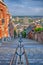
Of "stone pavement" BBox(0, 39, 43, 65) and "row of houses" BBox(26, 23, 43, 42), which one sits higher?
"stone pavement" BBox(0, 39, 43, 65)

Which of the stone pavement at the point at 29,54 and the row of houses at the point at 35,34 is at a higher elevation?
the stone pavement at the point at 29,54

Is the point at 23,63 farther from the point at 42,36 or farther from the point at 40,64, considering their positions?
the point at 42,36

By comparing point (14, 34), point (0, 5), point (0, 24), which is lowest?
point (14, 34)

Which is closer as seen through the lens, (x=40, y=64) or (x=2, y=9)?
(x=40, y=64)

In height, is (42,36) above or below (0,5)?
below

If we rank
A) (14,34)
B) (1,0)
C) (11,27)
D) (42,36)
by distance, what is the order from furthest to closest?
(14,34), (11,27), (1,0), (42,36)

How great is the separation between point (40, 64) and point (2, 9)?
98.8ft

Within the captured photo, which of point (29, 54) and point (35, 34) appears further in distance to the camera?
point (35, 34)

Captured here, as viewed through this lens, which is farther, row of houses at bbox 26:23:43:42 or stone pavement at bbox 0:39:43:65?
row of houses at bbox 26:23:43:42

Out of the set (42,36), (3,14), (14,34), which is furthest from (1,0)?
(14,34)

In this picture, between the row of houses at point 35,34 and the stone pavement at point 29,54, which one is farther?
the row of houses at point 35,34

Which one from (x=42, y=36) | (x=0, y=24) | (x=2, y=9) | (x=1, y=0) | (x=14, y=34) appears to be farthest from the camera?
(x=14, y=34)

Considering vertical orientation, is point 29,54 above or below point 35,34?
above

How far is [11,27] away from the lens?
50625mm
